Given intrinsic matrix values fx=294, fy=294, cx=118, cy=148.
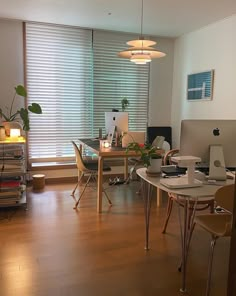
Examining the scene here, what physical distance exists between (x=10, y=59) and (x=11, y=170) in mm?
2003

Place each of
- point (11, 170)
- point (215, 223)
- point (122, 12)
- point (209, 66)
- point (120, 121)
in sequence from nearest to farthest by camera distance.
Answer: point (215, 223), point (11, 170), point (122, 12), point (120, 121), point (209, 66)

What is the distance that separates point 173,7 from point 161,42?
1.73 metres

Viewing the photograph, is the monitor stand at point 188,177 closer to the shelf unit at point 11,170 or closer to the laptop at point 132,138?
the laptop at point 132,138

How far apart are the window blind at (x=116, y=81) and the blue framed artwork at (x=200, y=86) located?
34.1 inches

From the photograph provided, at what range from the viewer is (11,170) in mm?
3586

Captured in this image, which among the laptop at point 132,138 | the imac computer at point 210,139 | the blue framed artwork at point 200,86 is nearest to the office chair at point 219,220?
the imac computer at point 210,139

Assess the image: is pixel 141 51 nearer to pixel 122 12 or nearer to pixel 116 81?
pixel 122 12

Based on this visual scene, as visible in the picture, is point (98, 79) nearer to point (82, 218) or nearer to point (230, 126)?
point (82, 218)

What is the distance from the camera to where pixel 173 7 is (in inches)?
148

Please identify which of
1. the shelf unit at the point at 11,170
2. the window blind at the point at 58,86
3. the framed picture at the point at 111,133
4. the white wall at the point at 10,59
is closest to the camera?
the shelf unit at the point at 11,170

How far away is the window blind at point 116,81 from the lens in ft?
16.9

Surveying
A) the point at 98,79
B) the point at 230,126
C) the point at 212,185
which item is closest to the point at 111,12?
the point at 98,79

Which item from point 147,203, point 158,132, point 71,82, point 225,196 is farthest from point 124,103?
point 225,196

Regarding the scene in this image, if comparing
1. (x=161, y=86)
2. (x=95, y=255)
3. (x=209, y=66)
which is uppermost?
(x=209, y=66)
